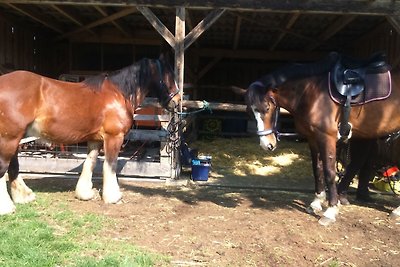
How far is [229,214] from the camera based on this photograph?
4887 mm

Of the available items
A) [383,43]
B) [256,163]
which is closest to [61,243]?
[256,163]

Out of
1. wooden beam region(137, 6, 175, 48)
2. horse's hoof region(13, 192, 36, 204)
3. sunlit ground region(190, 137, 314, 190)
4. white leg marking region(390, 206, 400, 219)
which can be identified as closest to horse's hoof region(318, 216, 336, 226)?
white leg marking region(390, 206, 400, 219)

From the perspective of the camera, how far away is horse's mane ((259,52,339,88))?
478cm

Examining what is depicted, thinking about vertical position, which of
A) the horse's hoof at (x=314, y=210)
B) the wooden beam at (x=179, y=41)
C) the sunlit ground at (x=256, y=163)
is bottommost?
the sunlit ground at (x=256, y=163)

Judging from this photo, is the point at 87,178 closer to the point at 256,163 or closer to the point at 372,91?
the point at 372,91

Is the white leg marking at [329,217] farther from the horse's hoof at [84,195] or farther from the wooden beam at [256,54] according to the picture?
the wooden beam at [256,54]

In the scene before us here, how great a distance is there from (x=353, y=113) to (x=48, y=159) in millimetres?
4949

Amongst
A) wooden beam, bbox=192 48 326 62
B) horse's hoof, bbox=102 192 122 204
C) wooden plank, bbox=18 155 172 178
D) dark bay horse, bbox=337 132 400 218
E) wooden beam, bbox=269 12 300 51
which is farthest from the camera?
wooden beam, bbox=192 48 326 62

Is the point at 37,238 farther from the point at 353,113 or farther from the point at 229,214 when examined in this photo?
the point at 353,113

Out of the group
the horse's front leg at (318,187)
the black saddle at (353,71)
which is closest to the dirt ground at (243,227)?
the horse's front leg at (318,187)

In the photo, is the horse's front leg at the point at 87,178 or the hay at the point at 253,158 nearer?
the horse's front leg at the point at 87,178

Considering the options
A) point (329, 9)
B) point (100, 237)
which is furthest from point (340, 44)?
point (100, 237)

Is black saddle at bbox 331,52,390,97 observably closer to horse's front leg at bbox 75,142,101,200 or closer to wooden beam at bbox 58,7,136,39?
horse's front leg at bbox 75,142,101,200

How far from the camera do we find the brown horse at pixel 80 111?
445cm
